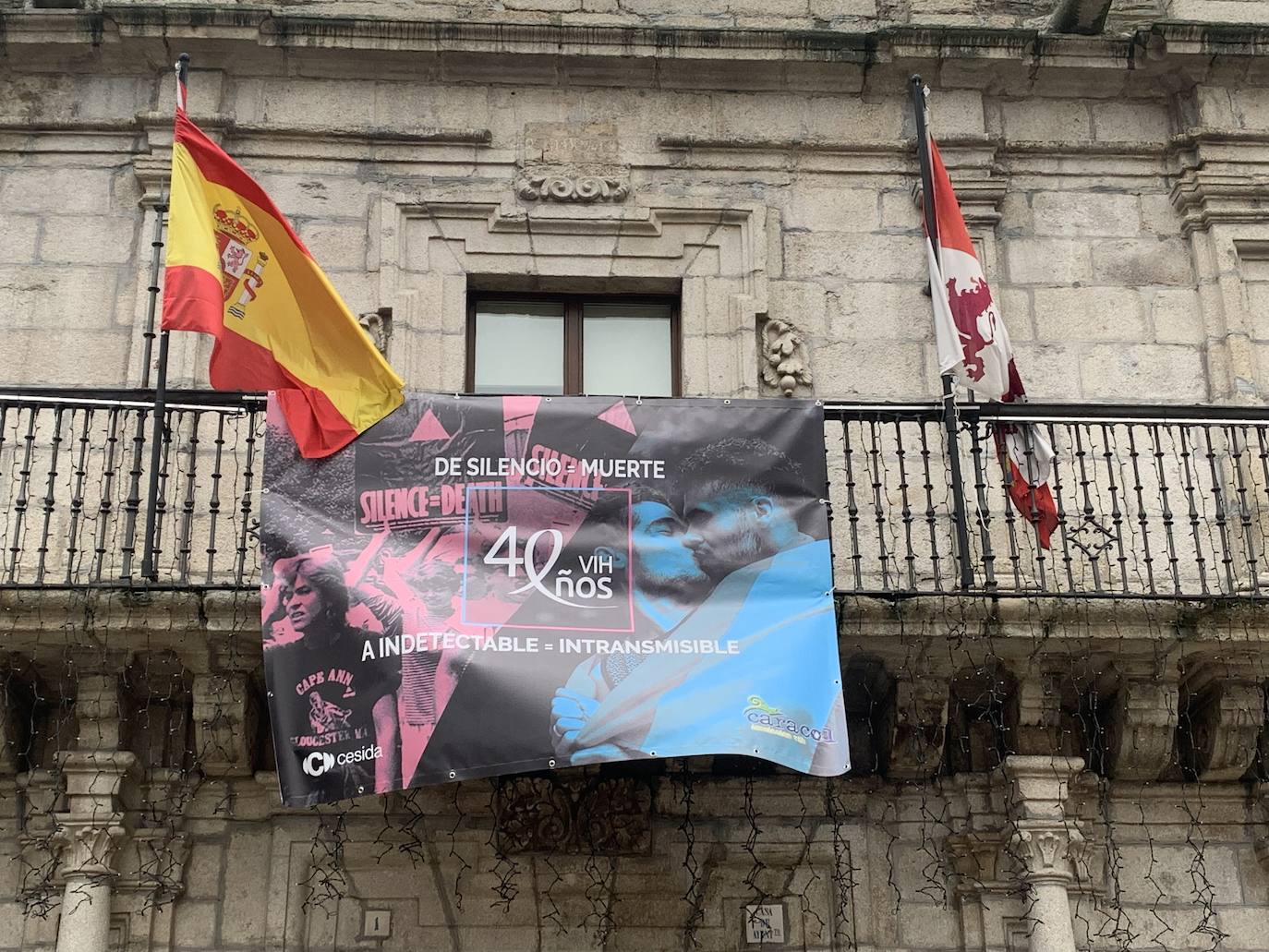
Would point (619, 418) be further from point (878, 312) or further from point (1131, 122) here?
point (1131, 122)

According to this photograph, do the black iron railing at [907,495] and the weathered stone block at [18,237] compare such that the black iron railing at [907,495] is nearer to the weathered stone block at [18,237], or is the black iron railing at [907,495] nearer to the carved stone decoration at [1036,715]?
the carved stone decoration at [1036,715]

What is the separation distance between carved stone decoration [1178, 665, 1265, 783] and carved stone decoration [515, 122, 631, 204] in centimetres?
384

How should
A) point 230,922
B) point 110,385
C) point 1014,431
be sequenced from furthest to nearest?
point 110,385 → point 1014,431 → point 230,922

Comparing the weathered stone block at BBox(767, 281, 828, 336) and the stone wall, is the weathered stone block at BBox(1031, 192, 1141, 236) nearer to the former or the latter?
the stone wall

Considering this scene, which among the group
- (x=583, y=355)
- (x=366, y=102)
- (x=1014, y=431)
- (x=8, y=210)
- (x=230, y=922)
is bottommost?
(x=230, y=922)

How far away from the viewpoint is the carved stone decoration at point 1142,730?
804 cm

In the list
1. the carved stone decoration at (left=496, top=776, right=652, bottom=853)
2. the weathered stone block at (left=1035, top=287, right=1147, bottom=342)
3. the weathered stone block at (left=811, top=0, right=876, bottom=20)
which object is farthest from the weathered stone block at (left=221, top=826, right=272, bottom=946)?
the weathered stone block at (left=811, top=0, right=876, bottom=20)

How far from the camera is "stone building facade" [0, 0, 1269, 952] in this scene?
25.7ft

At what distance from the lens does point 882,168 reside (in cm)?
979

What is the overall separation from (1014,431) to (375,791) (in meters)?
3.37

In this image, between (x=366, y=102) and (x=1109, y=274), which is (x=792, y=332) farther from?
(x=366, y=102)

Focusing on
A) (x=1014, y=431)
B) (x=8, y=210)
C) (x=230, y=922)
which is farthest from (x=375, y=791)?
(x=8, y=210)

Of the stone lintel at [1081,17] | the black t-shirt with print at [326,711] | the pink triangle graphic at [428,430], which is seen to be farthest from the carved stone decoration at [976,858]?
the stone lintel at [1081,17]

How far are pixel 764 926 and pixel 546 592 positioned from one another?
1809mm
